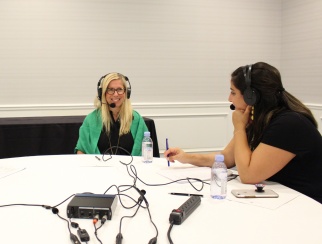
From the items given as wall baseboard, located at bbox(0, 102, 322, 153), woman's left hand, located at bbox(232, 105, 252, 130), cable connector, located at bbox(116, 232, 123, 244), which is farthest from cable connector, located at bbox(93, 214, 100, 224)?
wall baseboard, located at bbox(0, 102, 322, 153)

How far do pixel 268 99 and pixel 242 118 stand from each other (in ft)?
0.54

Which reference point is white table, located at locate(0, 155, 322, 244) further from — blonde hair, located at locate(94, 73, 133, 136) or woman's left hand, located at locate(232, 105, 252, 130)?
blonde hair, located at locate(94, 73, 133, 136)

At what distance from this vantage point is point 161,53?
4.23 metres

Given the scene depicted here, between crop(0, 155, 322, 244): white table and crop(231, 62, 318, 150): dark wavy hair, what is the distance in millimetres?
307

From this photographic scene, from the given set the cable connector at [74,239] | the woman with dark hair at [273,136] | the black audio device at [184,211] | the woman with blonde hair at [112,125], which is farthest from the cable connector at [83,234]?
the woman with blonde hair at [112,125]

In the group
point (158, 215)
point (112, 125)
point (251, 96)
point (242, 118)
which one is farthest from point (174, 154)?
point (112, 125)

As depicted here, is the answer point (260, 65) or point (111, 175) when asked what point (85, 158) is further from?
point (260, 65)

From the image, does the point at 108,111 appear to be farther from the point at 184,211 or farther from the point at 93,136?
the point at 184,211

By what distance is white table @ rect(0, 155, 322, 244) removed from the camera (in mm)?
1022

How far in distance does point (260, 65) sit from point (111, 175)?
938mm

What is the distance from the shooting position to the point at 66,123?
3377 millimetres

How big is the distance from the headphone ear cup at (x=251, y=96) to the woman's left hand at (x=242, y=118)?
7 cm

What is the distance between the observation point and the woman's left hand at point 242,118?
169 cm

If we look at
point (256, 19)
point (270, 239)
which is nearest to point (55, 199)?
point (270, 239)
